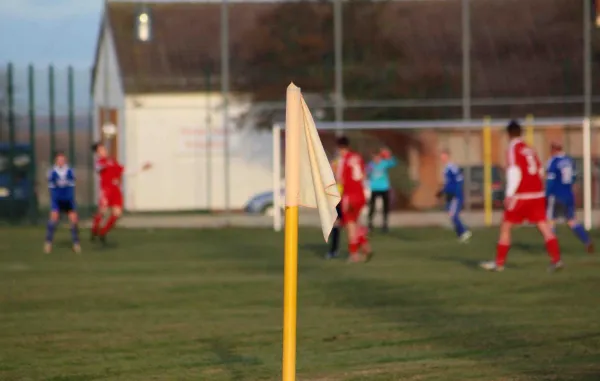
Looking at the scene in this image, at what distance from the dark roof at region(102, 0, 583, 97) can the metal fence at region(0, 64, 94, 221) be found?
1.74 m

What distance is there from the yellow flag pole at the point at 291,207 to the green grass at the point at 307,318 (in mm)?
1915

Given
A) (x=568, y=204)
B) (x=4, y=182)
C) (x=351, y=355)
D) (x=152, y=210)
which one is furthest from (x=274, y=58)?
(x=351, y=355)

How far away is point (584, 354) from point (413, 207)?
23.7 m

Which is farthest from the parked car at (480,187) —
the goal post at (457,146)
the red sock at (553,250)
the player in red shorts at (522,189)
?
the player in red shorts at (522,189)

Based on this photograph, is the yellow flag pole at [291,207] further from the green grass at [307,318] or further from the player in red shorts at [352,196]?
the player in red shorts at [352,196]

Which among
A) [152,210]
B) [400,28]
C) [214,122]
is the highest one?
[400,28]

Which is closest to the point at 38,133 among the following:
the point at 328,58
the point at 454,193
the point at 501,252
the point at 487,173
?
the point at 328,58

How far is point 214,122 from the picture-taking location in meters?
35.6

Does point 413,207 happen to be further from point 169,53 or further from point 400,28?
point 169,53

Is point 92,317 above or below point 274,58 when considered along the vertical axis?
below

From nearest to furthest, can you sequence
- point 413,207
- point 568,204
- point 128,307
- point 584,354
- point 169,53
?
point 584,354 < point 128,307 < point 568,204 < point 413,207 < point 169,53

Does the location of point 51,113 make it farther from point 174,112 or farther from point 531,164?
point 531,164

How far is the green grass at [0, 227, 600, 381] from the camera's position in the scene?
369 inches

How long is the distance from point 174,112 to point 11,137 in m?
4.41
